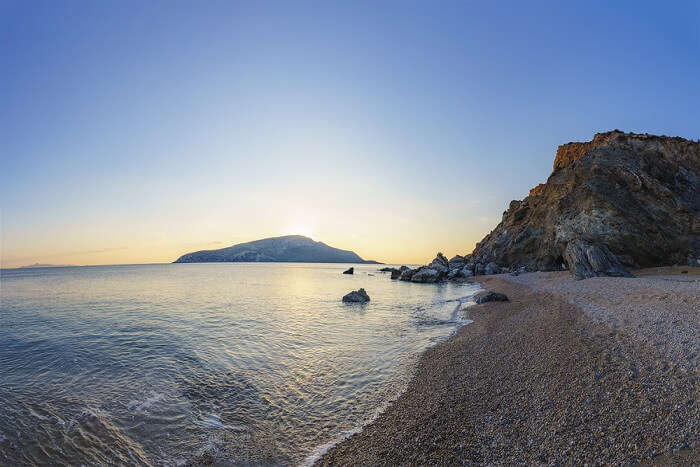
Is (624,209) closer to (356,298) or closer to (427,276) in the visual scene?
(427,276)

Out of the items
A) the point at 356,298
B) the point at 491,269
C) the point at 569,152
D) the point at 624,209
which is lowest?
the point at 356,298

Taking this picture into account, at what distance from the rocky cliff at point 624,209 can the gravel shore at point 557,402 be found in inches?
1176

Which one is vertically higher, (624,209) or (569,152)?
(569,152)

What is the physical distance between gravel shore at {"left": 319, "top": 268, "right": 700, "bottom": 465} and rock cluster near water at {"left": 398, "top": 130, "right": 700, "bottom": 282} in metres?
29.6

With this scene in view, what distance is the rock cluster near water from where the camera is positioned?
40.5 meters

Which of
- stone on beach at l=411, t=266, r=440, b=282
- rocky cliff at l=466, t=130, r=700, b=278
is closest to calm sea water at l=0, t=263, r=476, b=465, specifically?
rocky cliff at l=466, t=130, r=700, b=278

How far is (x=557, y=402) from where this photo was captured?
727 cm

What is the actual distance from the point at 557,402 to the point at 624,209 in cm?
5233

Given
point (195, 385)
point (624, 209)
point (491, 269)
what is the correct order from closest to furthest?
point (195, 385), point (624, 209), point (491, 269)

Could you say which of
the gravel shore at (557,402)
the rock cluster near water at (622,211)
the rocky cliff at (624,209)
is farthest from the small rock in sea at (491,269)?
the gravel shore at (557,402)

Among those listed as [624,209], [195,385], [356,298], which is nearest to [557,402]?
[195,385]

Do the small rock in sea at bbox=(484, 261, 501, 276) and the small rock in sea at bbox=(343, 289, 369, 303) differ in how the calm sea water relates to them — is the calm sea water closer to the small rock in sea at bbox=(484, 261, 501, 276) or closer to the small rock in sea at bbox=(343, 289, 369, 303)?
the small rock in sea at bbox=(343, 289, 369, 303)

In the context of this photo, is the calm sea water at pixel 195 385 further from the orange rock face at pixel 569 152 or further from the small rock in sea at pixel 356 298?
the orange rock face at pixel 569 152

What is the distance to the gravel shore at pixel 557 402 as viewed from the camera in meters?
5.70
